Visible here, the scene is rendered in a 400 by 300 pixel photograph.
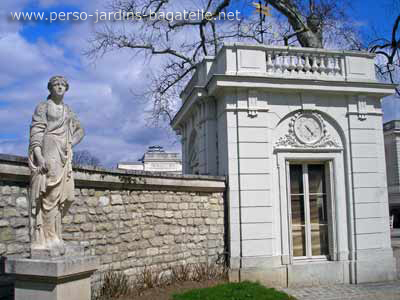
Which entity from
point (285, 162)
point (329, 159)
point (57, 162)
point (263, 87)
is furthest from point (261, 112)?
point (57, 162)

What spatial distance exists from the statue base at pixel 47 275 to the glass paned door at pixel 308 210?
619cm

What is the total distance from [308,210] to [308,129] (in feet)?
6.15

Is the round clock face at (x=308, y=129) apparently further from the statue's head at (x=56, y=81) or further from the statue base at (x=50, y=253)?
the statue base at (x=50, y=253)

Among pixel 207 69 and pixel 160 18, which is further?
pixel 160 18

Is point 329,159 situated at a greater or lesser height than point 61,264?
greater

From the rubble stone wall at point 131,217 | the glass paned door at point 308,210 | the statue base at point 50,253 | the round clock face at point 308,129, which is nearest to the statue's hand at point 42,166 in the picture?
the rubble stone wall at point 131,217

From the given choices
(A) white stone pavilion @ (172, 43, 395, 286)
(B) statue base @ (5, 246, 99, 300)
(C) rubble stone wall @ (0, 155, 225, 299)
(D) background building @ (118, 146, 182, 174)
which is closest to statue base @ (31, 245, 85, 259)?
(B) statue base @ (5, 246, 99, 300)

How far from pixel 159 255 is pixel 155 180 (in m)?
1.52

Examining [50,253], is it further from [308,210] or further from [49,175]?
[308,210]

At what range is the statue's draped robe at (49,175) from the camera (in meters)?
5.12

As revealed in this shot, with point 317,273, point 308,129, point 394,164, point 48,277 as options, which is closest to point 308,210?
point 317,273

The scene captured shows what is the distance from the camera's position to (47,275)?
16.0ft

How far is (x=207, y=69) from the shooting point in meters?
11.4

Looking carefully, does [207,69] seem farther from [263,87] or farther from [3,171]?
[3,171]
